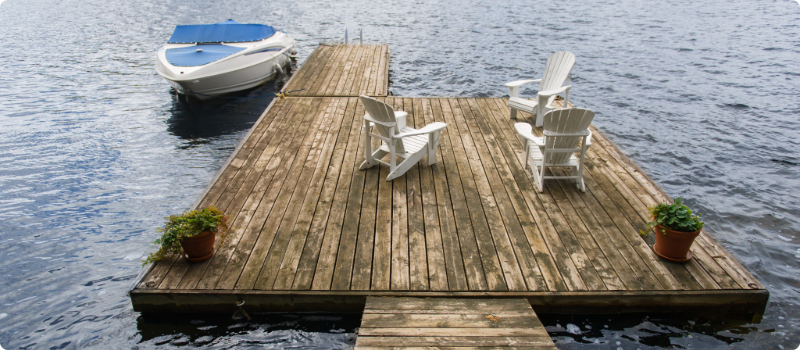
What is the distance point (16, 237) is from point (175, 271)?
2.88 m

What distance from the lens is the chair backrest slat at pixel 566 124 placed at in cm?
393

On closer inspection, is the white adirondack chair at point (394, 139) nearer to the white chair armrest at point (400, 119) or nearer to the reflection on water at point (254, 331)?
the white chair armrest at point (400, 119)

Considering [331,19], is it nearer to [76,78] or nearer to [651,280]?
[76,78]

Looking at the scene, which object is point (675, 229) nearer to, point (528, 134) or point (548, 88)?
point (528, 134)

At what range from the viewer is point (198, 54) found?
366 inches

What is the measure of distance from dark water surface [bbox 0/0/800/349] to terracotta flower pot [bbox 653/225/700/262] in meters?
0.42

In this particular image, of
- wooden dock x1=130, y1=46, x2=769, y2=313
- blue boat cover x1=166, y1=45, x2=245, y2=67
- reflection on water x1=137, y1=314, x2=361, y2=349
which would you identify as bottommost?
reflection on water x1=137, y1=314, x2=361, y2=349

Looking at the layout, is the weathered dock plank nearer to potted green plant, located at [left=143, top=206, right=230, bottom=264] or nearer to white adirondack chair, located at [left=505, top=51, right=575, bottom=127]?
white adirondack chair, located at [left=505, top=51, right=575, bottom=127]

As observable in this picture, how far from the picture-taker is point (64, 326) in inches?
132

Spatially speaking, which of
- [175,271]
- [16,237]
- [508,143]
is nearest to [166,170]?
[16,237]

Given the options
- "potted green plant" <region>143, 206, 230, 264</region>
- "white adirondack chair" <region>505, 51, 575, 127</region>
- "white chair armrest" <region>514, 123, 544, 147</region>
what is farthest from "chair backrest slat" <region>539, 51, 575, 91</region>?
"potted green plant" <region>143, 206, 230, 264</region>

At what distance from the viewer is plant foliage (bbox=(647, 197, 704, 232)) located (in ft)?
9.94

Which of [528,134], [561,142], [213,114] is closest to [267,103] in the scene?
[213,114]

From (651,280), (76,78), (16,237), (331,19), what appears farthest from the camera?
(331,19)
